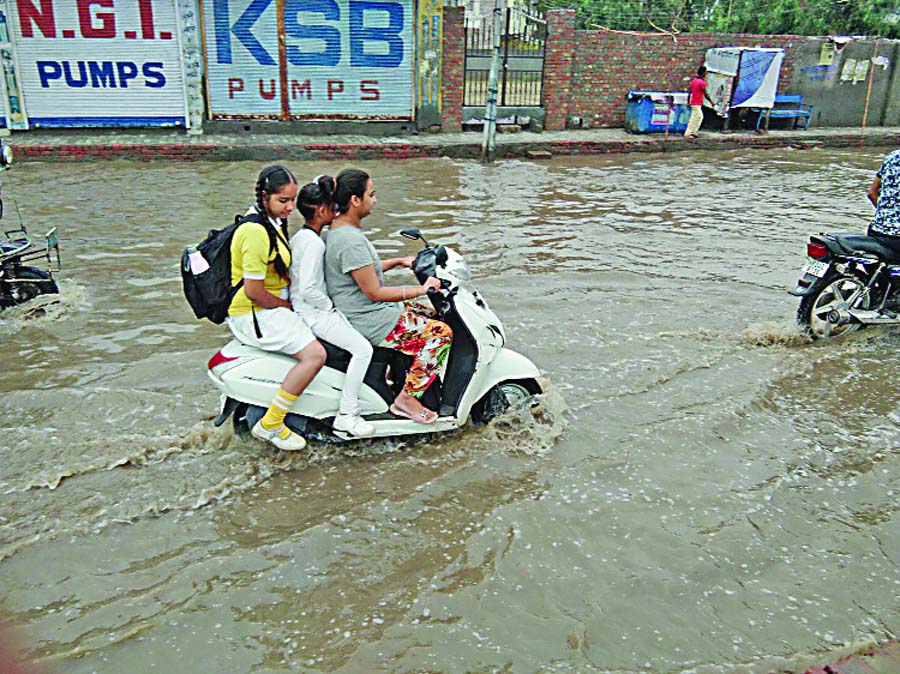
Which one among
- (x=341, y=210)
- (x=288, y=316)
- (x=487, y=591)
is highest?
(x=341, y=210)

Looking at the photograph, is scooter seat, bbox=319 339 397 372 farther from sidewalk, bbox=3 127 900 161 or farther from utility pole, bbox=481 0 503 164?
utility pole, bbox=481 0 503 164

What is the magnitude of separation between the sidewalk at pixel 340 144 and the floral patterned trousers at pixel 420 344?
11554 mm

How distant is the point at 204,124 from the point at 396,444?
13.3 meters

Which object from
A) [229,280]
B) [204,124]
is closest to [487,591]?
[229,280]

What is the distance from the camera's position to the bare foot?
15.5 ft

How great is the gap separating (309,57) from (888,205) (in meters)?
12.7

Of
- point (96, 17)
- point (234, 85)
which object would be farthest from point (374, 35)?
point (96, 17)

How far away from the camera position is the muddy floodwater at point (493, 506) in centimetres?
342

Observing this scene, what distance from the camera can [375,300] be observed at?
4531 millimetres

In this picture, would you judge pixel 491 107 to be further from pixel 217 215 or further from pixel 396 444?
pixel 396 444

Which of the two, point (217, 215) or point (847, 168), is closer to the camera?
point (217, 215)

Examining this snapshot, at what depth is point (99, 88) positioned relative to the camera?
1575cm

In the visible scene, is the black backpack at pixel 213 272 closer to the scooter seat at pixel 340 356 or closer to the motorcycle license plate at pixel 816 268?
the scooter seat at pixel 340 356

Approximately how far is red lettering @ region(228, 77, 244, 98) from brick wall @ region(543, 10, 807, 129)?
703 cm
